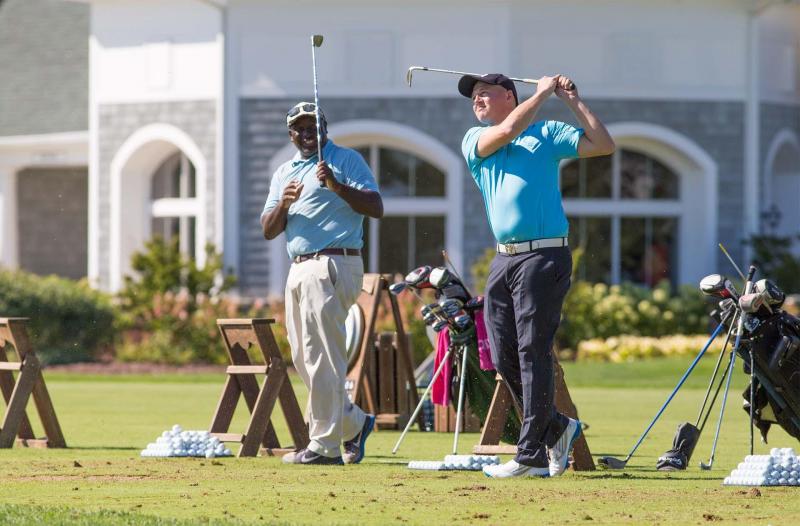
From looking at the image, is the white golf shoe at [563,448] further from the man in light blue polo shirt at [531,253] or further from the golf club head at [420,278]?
the golf club head at [420,278]

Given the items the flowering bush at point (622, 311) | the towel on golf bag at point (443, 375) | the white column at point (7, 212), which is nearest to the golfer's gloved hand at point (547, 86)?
the towel on golf bag at point (443, 375)

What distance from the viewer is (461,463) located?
9.12 metres

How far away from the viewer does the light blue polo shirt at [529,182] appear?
852cm

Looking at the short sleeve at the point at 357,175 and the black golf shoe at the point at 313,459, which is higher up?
the short sleeve at the point at 357,175

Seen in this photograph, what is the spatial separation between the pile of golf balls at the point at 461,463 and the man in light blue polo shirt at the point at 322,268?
615 mm

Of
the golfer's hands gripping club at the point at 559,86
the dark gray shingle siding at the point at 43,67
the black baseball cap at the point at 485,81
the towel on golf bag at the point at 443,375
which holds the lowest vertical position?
the towel on golf bag at the point at 443,375

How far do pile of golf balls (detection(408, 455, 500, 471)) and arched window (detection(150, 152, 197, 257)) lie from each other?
1770 cm

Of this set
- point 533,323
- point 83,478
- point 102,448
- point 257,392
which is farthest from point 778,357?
point 102,448

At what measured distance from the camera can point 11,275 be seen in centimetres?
2373

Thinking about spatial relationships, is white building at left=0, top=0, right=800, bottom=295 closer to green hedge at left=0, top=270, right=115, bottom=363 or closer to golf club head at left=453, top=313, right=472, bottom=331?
green hedge at left=0, top=270, right=115, bottom=363

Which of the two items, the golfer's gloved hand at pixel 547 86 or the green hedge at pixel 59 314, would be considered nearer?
the golfer's gloved hand at pixel 547 86

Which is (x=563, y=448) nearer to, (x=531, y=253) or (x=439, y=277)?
(x=531, y=253)

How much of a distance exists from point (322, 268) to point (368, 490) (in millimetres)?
1753

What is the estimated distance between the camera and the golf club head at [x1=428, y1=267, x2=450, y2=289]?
403 inches
